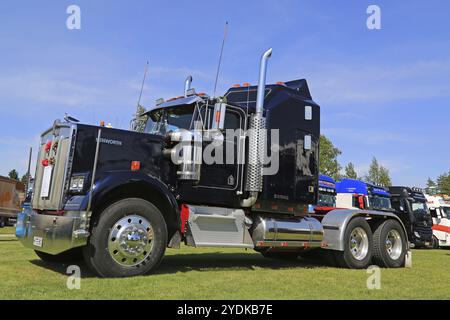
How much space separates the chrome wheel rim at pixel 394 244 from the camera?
34.0ft

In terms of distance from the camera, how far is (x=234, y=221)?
26.0 feet

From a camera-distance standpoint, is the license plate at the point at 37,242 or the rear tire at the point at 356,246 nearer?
the license plate at the point at 37,242

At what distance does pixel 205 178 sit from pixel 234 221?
94cm

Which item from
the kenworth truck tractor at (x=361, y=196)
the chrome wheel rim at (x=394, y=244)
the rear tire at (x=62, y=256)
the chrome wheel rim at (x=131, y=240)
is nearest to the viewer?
the chrome wheel rim at (x=131, y=240)

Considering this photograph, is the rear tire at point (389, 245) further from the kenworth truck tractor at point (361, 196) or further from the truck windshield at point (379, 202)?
the truck windshield at point (379, 202)

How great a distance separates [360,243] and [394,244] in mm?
1247

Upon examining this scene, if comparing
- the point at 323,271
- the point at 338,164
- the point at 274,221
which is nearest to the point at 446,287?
the point at 323,271

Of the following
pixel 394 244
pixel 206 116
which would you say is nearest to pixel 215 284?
pixel 206 116

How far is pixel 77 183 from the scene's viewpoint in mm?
6438

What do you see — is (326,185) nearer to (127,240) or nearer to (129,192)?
(129,192)

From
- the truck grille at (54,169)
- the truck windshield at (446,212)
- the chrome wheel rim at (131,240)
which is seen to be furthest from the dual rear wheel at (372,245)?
the truck windshield at (446,212)

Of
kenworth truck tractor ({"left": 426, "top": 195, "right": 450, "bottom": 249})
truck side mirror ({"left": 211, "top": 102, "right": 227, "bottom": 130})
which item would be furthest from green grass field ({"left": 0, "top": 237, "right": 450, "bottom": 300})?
kenworth truck tractor ({"left": 426, "top": 195, "right": 450, "bottom": 249})

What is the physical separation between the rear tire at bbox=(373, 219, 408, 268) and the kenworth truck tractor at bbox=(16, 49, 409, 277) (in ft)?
0.09
